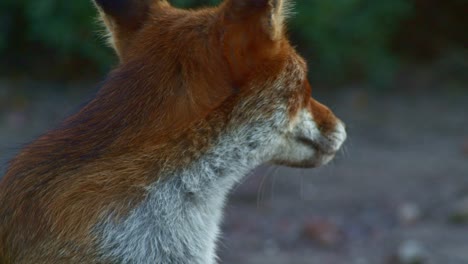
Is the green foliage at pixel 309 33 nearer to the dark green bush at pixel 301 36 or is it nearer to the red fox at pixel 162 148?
the dark green bush at pixel 301 36

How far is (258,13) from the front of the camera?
11.2 feet

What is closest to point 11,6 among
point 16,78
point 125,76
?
point 16,78

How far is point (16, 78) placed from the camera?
9.79 meters

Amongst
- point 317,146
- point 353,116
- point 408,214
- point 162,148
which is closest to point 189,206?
point 162,148

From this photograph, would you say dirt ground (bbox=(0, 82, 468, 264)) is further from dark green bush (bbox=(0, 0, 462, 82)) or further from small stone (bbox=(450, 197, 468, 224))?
dark green bush (bbox=(0, 0, 462, 82))

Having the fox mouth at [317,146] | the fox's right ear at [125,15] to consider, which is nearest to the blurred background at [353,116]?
the fox mouth at [317,146]

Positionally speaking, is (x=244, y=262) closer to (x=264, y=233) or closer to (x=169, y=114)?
(x=264, y=233)

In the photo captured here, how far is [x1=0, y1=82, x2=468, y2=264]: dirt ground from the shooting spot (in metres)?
6.71

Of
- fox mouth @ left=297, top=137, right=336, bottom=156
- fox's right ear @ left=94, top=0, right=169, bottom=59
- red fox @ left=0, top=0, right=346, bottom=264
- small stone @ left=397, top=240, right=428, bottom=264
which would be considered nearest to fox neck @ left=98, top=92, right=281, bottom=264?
red fox @ left=0, top=0, right=346, bottom=264

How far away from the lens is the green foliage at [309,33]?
873 centimetres

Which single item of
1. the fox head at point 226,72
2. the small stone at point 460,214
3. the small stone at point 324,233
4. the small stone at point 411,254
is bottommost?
the small stone at point 460,214

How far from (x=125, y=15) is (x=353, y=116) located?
5502mm

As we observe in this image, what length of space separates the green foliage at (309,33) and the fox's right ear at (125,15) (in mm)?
4219

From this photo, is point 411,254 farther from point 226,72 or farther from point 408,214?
point 226,72
